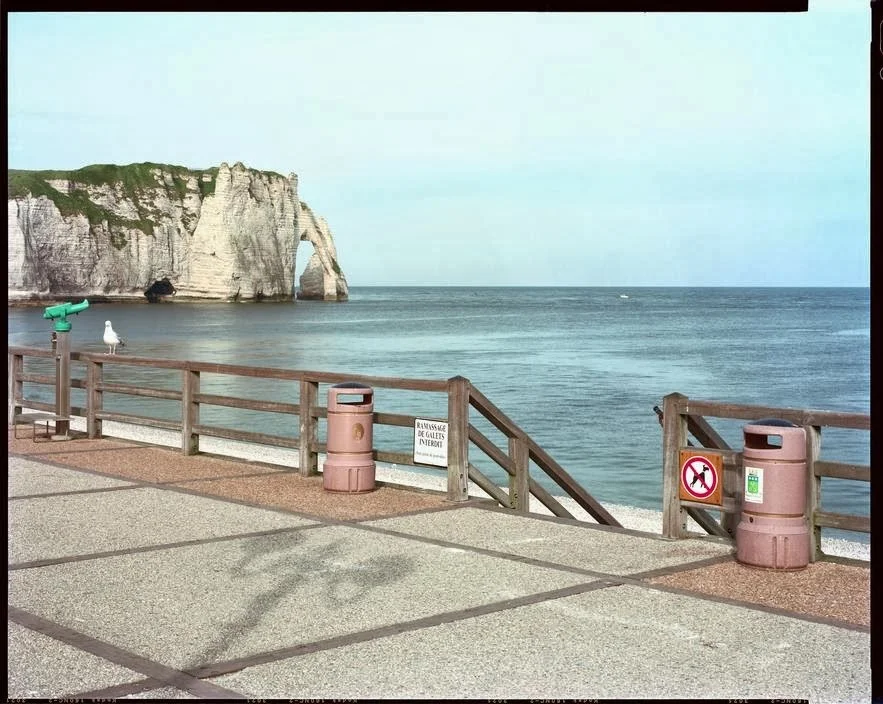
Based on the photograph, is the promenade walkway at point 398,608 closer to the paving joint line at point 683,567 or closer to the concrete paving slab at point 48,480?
the paving joint line at point 683,567

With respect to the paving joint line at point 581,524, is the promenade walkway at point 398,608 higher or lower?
higher

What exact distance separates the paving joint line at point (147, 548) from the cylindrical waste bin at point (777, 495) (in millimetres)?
3385

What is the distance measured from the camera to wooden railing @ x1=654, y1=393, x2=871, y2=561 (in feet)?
24.5

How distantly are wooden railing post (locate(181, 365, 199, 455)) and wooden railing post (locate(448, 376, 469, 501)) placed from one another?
13.8 feet

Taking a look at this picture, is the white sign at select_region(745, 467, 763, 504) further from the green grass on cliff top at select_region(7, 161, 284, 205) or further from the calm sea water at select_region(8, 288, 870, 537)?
the green grass on cliff top at select_region(7, 161, 284, 205)

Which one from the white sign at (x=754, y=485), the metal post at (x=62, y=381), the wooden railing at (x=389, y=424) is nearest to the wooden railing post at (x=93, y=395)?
the wooden railing at (x=389, y=424)

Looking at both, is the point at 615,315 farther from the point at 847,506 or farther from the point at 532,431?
the point at 847,506

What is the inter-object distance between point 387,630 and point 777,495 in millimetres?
2991

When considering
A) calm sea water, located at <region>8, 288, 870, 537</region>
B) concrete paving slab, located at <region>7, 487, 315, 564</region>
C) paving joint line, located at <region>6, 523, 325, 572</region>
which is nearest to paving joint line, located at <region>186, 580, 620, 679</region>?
paving joint line, located at <region>6, 523, 325, 572</region>

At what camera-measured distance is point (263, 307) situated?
145 m

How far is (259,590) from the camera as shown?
689 centimetres

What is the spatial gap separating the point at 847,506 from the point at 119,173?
149628 millimetres

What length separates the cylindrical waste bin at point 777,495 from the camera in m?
7.46

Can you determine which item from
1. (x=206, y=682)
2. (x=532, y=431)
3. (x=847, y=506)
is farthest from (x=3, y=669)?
(x=532, y=431)
